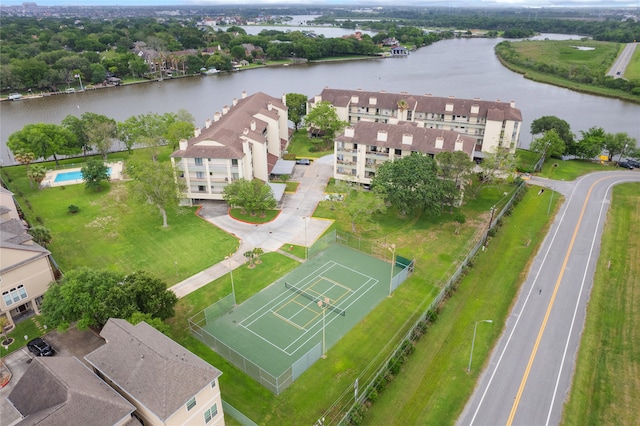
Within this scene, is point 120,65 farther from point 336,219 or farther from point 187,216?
point 336,219

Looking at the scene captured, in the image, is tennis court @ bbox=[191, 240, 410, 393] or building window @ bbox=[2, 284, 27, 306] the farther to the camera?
building window @ bbox=[2, 284, 27, 306]

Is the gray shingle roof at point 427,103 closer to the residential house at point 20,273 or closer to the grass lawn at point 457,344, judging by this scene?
the grass lawn at point 457,344

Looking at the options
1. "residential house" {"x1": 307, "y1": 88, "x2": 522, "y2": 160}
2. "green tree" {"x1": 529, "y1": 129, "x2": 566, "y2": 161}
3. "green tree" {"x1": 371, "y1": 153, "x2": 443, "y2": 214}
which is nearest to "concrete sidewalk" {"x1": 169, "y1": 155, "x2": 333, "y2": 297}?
"green tree" {"x1": 371, "y1": 153, "x2": 443, "y2": 214}

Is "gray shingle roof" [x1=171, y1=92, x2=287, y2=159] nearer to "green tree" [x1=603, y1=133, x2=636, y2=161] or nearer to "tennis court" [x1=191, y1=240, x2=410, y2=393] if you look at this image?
"tennis court" [x1=191, y1=240, x2=410, y2=393]

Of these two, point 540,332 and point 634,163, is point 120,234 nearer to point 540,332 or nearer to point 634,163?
point 540,332

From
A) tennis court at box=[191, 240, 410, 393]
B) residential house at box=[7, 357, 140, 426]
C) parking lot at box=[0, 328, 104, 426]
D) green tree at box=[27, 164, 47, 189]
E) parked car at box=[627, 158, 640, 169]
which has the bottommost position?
tennis court at box=[191, 240, 410, 393]

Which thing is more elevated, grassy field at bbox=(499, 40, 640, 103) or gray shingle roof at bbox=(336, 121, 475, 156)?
gray shingle roof at bbox=(336, 121, 475, 156)

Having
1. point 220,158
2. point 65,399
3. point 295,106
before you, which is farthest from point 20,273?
point 295,106
